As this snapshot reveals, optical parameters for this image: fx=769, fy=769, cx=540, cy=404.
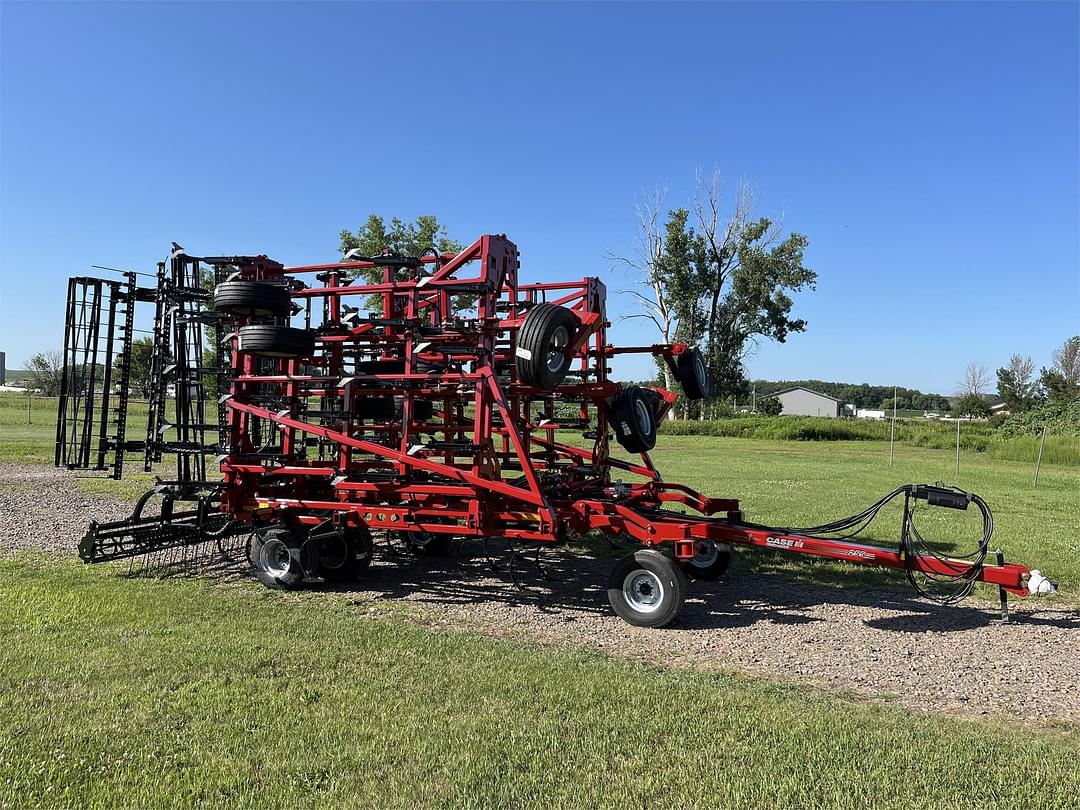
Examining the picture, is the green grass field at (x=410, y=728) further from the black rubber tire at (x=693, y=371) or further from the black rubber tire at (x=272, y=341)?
the black rubber tire at (x=693, y=371)

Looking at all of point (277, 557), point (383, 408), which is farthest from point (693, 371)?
point (277, 557)

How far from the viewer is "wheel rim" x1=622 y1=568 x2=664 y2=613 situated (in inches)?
259

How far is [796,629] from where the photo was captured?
662 centimetres

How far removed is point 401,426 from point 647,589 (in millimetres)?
3070

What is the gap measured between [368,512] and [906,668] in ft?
15.7

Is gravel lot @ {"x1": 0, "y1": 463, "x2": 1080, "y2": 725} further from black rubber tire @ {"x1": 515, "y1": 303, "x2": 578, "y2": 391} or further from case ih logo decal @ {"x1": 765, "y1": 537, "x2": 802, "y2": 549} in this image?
black rubber tire @ {"x1": 515, "y1": 303, "x2": 578, "y2": 391}

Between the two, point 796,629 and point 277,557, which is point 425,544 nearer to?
point 277,557

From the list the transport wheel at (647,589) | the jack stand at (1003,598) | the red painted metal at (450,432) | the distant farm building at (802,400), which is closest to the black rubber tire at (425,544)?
the red painted metal at (450,432)

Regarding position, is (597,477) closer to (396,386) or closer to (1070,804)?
(396,386)

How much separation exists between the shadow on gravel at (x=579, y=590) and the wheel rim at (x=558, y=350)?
2.19m

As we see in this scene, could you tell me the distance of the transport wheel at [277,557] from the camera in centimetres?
755

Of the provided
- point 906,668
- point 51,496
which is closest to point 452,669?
point 906,668

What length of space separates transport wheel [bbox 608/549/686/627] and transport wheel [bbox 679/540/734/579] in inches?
69.0

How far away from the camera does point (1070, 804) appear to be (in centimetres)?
358
